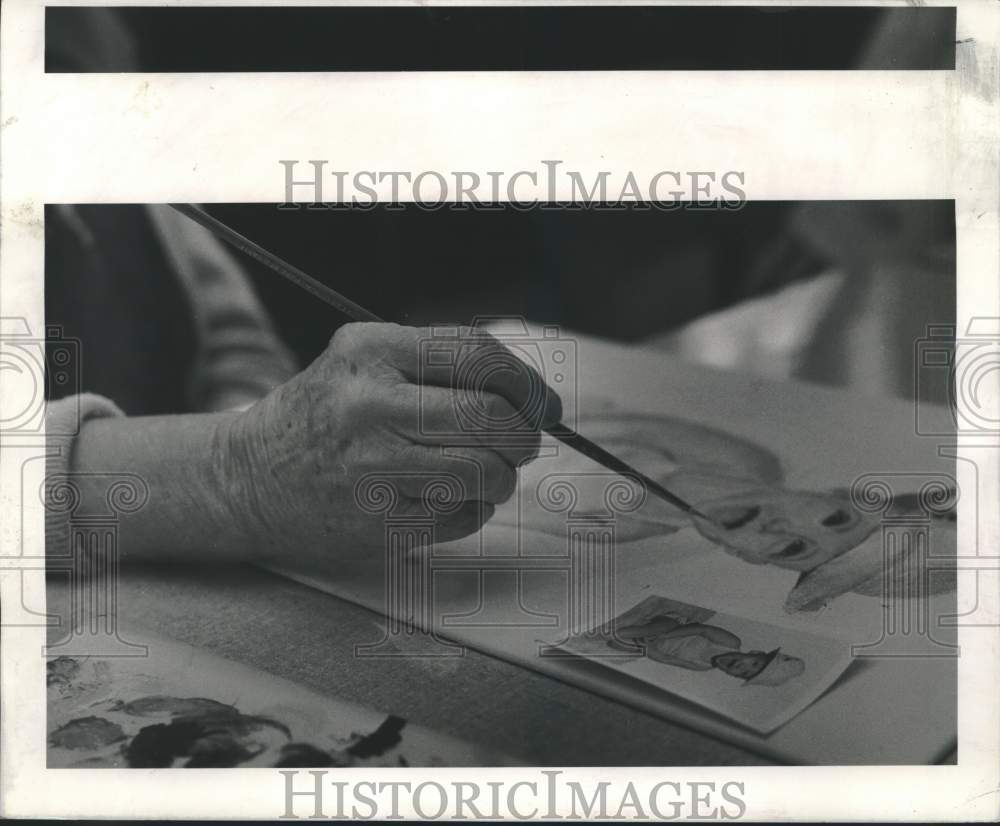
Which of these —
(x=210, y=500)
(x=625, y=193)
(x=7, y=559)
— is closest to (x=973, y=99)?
(x=625, y=193)

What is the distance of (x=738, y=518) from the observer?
1531mm

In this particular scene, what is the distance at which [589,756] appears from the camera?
149 centimetres

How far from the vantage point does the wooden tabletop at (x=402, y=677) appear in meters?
1.49

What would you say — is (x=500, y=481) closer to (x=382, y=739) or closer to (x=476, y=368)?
(x=476, y=368)

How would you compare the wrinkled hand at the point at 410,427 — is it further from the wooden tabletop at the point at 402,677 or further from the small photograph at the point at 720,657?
the small photograph at the point at 720,657

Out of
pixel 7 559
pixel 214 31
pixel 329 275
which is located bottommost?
pixel 7 559

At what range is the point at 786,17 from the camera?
1.54 m

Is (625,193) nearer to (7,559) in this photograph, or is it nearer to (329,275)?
(329,275)

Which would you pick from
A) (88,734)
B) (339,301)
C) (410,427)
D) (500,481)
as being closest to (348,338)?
(339,301)

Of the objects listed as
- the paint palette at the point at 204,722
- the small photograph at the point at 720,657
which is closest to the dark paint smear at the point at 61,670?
the paint palette at the point at 204,722

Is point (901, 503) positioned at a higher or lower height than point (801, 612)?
higher

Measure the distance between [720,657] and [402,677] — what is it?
1.65ft

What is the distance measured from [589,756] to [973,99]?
4.05 ft

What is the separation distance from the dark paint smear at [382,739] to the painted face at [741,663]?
1.67ft
